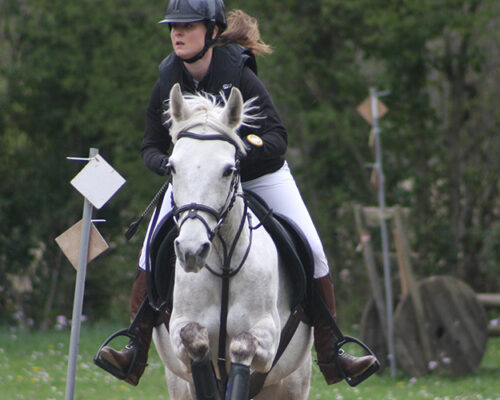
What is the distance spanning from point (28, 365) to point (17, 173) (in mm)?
5781

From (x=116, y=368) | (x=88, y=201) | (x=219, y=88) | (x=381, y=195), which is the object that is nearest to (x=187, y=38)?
(x=219, y=88)

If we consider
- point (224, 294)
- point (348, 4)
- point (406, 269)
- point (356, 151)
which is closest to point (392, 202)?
point (356, 151)

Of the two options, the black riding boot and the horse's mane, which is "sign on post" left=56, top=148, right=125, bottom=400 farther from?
the horse's mane

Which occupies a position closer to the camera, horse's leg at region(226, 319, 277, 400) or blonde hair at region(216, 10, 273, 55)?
horse's leg at region(226, 319, 277, 400)

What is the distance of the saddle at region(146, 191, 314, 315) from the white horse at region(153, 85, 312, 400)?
14 centimetres

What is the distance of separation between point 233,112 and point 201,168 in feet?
1.38

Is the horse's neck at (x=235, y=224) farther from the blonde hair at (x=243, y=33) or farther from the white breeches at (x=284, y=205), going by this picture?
the blonde hair at (x=243, y=33)

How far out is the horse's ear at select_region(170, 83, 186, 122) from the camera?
4320 mm

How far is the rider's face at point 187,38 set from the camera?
4852mm

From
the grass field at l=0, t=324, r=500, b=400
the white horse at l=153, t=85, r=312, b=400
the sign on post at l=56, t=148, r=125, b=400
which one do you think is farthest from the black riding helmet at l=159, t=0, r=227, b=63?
the grass field at l=0, t=324, r=500, b=400

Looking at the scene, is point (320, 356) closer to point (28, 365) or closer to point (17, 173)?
point (28, 365)

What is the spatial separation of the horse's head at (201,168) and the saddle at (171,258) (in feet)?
2.13

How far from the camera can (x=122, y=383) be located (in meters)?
10.0

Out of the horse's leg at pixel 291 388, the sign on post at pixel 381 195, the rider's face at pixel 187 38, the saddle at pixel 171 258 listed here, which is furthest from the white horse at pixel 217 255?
the sign on post at pixel 381 195
